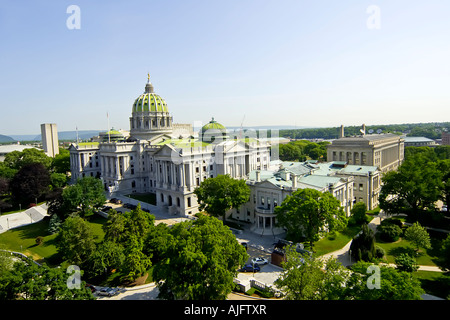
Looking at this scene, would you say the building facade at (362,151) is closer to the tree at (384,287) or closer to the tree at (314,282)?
Answer: the tree at (384,287)

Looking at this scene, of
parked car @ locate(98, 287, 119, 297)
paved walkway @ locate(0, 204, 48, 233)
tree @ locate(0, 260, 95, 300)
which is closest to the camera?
tree @ locate(0, 260, 95, 300)

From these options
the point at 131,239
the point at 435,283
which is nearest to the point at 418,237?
the point at 435,283

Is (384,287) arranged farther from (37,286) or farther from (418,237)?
(37,286)

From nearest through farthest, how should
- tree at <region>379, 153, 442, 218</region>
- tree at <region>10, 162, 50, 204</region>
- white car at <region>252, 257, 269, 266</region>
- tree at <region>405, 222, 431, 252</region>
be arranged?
white car at <region>252, 257, 269, 266</region>
tree at <region>405, 222, 431, 252</region>
tree at <region>379, 153, 442, 218</region>
tree at <region>10, 162, 50, 204</region>

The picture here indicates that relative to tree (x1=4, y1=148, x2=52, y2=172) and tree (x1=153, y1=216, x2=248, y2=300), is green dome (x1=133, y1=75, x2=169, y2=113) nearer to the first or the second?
tree (x1=4, y1=148, x2=52, y2=172)

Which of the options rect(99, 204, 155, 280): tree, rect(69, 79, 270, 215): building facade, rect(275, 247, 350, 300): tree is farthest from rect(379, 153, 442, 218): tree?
rect(99, 204, 155, 280): tree
